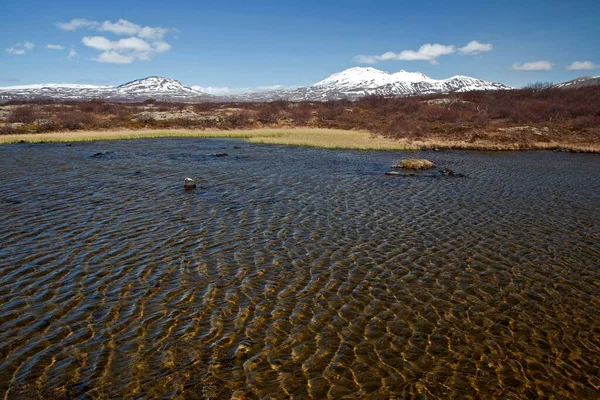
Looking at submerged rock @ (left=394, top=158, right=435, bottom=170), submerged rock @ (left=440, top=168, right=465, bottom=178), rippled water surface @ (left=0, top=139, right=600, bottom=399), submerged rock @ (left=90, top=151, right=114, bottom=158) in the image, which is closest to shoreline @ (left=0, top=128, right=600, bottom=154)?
submerged rock @ (left=90, top=151, right=114, bottom=158)

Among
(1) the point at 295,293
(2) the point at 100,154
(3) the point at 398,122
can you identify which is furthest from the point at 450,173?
(3) the point at 398,122

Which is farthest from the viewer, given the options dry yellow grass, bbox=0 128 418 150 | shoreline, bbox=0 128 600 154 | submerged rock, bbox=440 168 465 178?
dry yellow grass, bbox=0 128 418 150

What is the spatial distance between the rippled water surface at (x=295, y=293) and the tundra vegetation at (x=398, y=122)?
3202 centimetres

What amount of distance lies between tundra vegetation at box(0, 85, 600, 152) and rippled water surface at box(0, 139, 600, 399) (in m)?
32.0

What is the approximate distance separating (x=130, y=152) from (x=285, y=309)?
37704mm

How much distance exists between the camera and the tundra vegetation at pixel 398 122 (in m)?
55.3

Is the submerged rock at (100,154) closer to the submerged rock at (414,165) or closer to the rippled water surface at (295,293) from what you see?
the rippled water surface at (295,293)

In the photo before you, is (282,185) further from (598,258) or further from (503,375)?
(503,375)

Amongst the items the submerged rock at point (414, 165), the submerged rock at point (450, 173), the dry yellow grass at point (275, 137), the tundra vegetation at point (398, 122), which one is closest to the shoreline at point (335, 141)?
the dry yellow grass at point (275, 137)

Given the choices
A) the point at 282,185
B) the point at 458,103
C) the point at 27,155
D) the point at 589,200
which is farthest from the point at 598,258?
the point at 458,103

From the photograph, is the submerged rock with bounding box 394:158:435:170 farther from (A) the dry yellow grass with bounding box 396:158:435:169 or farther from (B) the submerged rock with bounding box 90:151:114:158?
(B) the submerged rock with bounding box 90:151:114:158

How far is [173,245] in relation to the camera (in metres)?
15.8

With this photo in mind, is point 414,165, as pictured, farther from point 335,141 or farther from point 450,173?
point 335,141

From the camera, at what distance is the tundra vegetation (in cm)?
5531
